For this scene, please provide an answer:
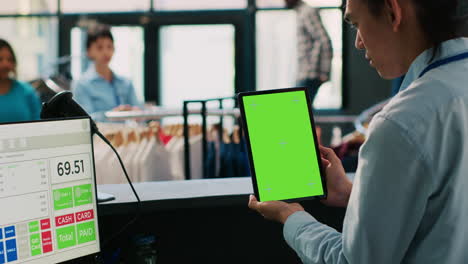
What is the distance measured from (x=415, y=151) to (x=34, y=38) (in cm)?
744

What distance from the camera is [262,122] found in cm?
175

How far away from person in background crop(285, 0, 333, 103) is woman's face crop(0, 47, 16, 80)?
1930mm

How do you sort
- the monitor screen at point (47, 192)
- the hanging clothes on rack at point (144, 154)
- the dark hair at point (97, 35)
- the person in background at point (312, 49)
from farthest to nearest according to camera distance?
the dark hair at point (97, 35), the person in background at point (312, 49), the hanging clothes on rack at point (144, 154), the monitor screen at point (47, 192)

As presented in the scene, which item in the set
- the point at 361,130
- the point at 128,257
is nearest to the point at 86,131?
the point at 128,257

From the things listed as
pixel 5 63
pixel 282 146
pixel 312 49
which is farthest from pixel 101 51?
pixel 282 146

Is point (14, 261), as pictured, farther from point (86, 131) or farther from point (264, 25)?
point (264, 25)

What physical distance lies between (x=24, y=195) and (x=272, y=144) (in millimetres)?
586

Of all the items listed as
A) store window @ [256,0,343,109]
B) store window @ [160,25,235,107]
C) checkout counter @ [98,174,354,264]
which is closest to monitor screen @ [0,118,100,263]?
checkout counter @ [98,174,354,264]

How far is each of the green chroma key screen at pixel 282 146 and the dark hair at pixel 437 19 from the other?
1.84 ft

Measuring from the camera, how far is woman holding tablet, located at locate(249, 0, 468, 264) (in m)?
1.17

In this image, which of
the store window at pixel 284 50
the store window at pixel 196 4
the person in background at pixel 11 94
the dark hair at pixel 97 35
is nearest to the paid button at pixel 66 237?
the person in background at pixel 11 94

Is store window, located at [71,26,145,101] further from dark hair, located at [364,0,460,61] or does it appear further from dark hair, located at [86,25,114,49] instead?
dark hair, located at [364,0,460,61]

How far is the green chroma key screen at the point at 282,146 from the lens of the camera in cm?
171

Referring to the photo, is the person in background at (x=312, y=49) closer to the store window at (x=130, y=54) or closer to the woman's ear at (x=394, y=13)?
the store window at (x=130, y=54)
